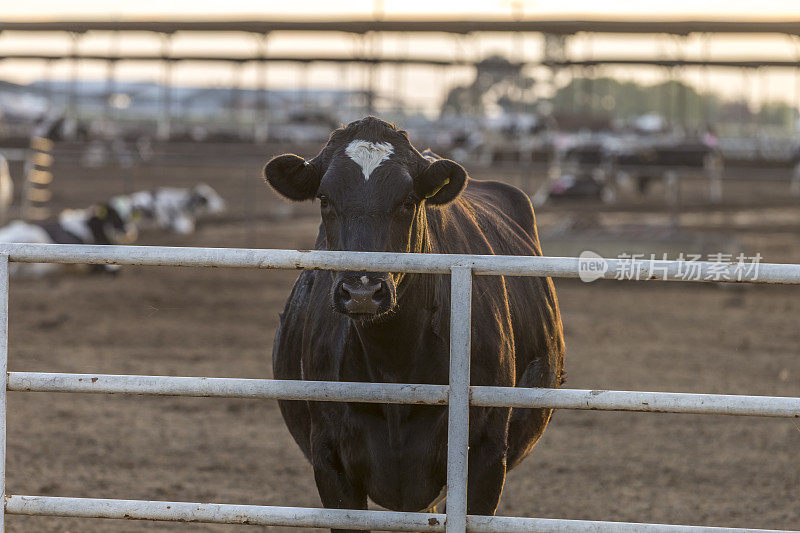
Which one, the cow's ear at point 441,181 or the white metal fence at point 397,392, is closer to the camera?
the white metal fence at point 397,392

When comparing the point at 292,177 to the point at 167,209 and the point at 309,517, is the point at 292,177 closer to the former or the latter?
the point at 309,517

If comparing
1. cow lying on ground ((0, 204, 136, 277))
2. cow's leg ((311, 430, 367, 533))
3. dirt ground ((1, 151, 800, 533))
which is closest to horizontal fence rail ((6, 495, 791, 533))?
cow's leg ((311, 430, 367, 533))

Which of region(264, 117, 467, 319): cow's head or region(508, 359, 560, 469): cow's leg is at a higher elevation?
region(264, 117, 467, 319): cow's head

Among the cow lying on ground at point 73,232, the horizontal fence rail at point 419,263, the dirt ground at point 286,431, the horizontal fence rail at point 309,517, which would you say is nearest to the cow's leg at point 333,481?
the horizontal fence rail at point 309,517

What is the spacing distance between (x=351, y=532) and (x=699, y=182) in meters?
28.1

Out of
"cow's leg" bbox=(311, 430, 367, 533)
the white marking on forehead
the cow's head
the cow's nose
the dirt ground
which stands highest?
the white marking on forehead

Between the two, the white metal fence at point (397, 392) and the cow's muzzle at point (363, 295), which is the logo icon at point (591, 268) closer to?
the white metal fence at point (397, 392)

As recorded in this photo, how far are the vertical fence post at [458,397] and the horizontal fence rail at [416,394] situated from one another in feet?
0.14

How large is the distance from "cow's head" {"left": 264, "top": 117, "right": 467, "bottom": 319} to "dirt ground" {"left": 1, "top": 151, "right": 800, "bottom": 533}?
7.17 feet

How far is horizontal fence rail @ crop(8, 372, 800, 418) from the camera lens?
8.63ft

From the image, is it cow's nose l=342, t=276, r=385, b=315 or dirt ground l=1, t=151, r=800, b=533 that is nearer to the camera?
cow's nose l=342, t=276, r=385, b=315

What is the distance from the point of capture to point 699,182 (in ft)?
97.7

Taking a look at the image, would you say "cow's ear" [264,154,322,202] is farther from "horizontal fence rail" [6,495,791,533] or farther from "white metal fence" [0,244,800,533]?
"horizontal fence rail" [6,495,791,533]

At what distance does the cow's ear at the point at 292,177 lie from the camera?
3.14 meters
